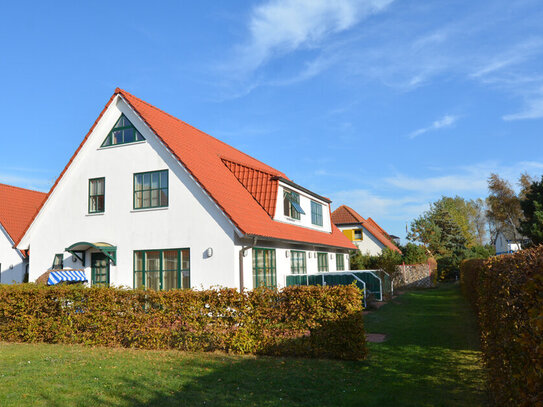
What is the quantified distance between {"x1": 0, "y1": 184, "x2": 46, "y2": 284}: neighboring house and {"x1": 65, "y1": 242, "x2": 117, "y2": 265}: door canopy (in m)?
7.21

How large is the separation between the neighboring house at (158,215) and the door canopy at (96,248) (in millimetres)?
37

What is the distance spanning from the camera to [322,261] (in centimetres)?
2350

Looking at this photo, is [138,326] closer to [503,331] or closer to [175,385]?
[175,385]

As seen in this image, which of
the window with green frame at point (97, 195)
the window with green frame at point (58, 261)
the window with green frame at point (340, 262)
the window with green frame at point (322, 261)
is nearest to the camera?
the window with green frame at point (97, 195)

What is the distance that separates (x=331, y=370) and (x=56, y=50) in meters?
13.1

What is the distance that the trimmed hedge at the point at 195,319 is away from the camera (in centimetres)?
979

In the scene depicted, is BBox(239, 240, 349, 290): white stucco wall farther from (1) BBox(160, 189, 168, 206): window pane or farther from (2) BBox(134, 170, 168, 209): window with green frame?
(2) BBox(134, 170, 168, 209): window with green frame

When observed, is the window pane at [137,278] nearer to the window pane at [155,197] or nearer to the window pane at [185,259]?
the window pane at [185,259]

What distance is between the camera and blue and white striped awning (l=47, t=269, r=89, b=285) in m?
15.8

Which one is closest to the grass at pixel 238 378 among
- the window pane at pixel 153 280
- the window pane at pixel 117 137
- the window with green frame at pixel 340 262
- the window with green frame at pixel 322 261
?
the window pane at pixel 153 280

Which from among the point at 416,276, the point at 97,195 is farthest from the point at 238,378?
the point at 416,276

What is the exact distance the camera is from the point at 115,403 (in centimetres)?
681

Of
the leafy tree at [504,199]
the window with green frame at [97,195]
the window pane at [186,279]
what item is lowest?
the window pane at [186,279]

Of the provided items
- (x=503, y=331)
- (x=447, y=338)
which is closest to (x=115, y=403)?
(x=503, y=331)
